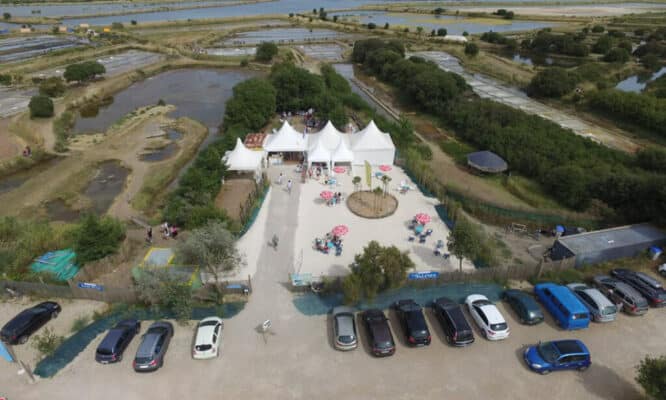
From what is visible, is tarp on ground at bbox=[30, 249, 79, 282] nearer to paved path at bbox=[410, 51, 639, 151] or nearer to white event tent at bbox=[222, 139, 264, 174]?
white event tent at bbox=[222, 139, 264, 174]

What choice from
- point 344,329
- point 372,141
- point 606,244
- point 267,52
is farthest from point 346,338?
point 267,52

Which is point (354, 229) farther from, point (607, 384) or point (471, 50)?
point (471, 50)

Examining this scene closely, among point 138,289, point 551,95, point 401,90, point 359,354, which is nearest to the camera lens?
point 359,354

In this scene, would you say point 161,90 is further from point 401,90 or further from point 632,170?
point 632,170

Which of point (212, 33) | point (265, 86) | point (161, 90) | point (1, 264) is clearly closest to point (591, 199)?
point (265, 86)

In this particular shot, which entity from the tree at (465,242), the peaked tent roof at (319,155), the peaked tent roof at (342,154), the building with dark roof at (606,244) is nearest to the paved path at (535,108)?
the building with dark roof at (606,244)
